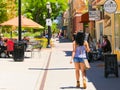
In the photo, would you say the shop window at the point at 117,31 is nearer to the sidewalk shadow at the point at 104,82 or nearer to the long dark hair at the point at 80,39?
the sidewalk shadow at the point at 104,82

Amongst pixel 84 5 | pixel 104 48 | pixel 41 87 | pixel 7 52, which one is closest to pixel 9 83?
pixel 41 87

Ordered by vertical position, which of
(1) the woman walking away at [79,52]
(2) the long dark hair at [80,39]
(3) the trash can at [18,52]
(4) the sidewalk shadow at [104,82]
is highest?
(2) the long dark hair at [80,39]

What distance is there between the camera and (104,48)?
25406 millimetres

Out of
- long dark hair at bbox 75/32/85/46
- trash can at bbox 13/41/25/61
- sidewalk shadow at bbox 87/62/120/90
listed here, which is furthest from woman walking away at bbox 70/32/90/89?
trash can at bbox 13/41/25/61

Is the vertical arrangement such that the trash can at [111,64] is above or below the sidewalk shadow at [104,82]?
above

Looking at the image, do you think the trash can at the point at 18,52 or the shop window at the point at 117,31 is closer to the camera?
the shop window at the point at 117,31

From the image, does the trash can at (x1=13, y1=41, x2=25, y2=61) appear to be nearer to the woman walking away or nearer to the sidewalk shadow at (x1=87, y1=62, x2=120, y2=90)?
the sidewalk shadow at (x1=87, y1=62, x2=120, y2=90)

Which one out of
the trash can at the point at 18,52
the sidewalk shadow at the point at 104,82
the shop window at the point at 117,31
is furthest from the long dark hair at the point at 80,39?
the trash can at the point at 18,52

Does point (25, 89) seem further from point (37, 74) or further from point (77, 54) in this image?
point (37, 74)

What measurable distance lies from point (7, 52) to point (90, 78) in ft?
46.8

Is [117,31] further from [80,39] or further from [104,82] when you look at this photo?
[80,39]

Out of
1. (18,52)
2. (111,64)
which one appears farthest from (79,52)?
(18,52)

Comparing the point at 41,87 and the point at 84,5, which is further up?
the point at 84,5

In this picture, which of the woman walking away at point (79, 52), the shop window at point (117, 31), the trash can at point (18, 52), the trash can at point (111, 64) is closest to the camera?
the woman walking away at point (79, 52)
